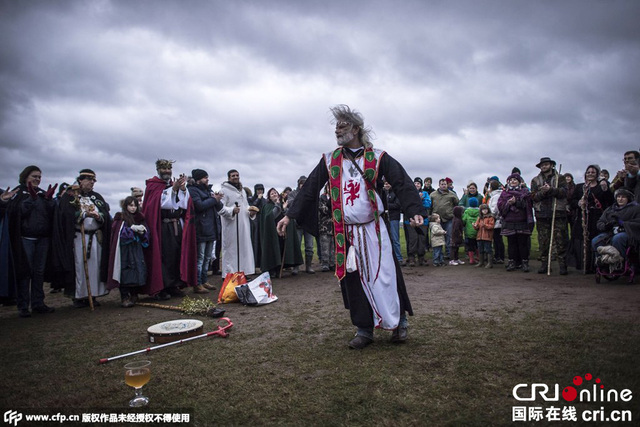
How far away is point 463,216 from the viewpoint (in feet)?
32.8

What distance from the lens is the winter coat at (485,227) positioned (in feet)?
30.1

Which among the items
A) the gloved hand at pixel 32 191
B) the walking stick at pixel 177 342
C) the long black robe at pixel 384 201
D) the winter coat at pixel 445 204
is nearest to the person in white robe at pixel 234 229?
the gloved hand at pixel 32 191

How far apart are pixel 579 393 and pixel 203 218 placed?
6867mm

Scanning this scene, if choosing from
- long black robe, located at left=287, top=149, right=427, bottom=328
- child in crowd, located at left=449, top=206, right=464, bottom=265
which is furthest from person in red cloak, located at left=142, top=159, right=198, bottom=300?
child in crowd, located at left=449, top=206, right=464, bottom=265

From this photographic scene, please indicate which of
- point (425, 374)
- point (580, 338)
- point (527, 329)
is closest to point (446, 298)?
point (527, 329)

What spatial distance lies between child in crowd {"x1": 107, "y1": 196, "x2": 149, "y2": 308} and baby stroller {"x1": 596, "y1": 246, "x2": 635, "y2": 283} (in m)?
7.96

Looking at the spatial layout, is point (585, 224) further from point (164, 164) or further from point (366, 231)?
point (164, 164)

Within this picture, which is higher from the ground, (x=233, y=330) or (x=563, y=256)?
(x=563, y=256)

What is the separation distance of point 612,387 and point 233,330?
3704 mm

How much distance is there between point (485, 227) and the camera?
9.20 m

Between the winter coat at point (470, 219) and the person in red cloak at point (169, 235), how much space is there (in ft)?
21.7

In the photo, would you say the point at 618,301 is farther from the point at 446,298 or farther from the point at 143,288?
the point at 143,288

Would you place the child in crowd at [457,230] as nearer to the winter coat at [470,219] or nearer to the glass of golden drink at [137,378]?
the winter coat at [470,219]

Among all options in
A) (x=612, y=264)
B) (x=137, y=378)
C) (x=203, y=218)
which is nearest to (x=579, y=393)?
(x=137, y=378)
